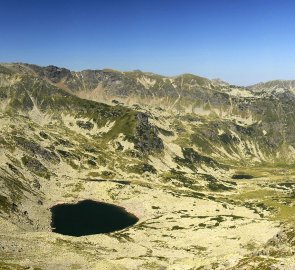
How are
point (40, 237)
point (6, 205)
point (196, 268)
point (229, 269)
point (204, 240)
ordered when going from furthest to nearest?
1. point (6, 205)
2. point (204, 240)
3. point (40, 237)
4. point (196, 268)
5. point (229, 269)

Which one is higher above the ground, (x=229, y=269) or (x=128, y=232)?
(x=229, y=269)

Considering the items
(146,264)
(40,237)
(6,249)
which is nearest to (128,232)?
(40,237)

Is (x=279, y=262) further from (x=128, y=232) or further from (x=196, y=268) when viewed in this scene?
(x=128, y=232)

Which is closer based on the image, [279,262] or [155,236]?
[279,262]

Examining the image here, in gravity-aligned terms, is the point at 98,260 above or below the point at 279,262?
below

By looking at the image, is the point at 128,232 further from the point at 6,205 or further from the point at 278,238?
the point at 278,238

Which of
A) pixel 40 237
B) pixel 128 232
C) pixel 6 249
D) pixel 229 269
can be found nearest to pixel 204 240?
pixel 128 232

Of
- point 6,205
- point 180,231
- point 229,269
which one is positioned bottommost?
point 180,231

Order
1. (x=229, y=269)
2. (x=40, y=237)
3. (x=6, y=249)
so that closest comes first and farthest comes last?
(x=229, y=269) < (x=6, y=249) < (x=40, y=237)

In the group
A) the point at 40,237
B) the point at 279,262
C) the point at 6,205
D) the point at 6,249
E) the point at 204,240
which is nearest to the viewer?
the point at 279,262
